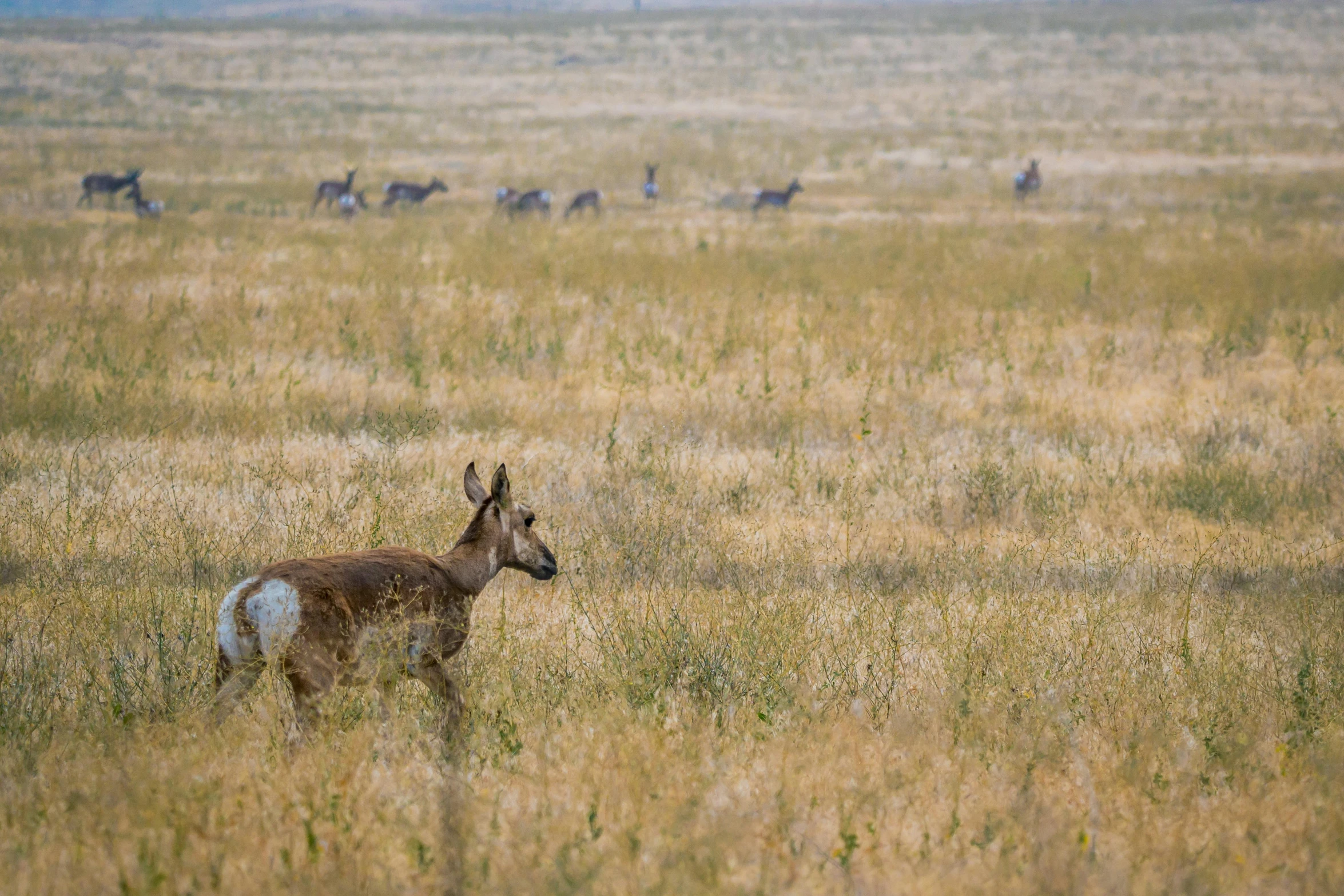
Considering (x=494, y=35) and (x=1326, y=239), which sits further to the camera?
(x=494, y=35)

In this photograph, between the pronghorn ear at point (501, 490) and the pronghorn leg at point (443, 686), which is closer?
the pronghorn leg at point (443, 686)

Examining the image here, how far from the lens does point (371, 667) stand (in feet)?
15.1

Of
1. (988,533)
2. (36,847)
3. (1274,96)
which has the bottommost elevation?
(988,533)

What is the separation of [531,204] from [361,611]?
23392 mm

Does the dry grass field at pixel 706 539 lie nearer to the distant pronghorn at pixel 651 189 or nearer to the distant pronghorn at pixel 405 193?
the distant pronghorn at pixel 405 193

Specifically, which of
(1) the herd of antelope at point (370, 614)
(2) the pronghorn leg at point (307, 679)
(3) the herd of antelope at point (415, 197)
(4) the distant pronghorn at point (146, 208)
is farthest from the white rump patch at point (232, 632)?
(3) the herd of antelope at point (415, 197)

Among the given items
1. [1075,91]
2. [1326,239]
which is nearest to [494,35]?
[1075,91]

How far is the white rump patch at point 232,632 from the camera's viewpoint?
4.33m

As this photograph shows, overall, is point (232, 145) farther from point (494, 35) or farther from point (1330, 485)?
point (494, 35)

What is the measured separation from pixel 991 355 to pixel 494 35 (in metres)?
78.1

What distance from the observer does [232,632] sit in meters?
4.35

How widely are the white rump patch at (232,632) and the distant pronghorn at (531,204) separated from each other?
915 inches

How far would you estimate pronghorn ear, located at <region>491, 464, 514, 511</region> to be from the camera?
527cm

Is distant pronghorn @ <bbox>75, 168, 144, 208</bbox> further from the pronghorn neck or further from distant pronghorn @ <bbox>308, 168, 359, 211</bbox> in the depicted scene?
the pronghorn neck
